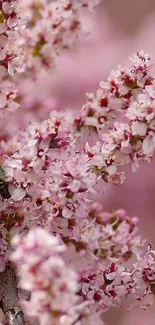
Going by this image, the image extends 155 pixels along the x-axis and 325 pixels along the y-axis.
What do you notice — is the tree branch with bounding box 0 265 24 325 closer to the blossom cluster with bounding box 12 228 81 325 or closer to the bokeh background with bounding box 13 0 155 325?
the blossom cluster with bounding box 12 228 81 325

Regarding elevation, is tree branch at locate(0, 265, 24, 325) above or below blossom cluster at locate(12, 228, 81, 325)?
above

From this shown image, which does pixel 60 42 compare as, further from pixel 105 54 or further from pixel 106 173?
pixel 105 54

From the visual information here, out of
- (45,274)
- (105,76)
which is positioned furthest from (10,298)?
(105,76)

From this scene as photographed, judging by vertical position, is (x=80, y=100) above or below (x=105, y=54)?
below

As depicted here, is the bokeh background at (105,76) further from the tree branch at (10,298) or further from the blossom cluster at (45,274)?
the blossom cluster at (45,274)

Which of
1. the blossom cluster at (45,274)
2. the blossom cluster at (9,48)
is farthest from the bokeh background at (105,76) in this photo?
the blossom cluster at (45,274)

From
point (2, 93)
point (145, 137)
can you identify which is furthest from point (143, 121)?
point (2, 93)

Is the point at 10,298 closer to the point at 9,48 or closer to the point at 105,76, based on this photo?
the point at 9,48

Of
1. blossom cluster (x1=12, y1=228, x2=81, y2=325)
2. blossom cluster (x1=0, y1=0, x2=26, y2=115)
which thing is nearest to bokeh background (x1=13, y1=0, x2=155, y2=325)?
blossom cluster (x1=0, y1=0, x2=26, y2=115)
